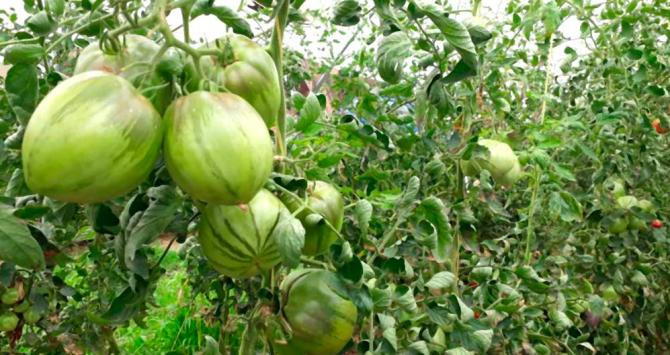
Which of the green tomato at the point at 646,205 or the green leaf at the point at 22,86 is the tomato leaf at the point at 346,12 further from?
the green tomato at the point at 646,205

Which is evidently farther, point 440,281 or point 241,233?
point 440,281

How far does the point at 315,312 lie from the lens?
111 centimetres

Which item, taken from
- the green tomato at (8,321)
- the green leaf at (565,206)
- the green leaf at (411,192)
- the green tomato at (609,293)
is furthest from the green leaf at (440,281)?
the green tomato at (8,321)

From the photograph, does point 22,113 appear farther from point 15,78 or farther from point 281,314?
point 281,314

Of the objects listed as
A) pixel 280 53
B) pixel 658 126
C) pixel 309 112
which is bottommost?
pixel 658 126

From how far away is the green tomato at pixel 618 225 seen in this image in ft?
6.61

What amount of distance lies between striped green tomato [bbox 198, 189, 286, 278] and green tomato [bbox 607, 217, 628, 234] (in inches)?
55.4

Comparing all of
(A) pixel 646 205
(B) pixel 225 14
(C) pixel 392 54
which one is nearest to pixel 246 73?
(B) pixel 225 14

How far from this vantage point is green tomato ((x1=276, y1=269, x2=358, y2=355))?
1.10 meters

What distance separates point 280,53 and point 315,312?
1.39 feet

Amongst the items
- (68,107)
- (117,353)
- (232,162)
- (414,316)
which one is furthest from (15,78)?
(117,353)

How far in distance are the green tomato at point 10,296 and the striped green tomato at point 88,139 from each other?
1.05m

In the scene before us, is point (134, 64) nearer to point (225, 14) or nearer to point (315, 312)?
point (225, 14)

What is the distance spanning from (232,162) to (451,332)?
24.4 inches
